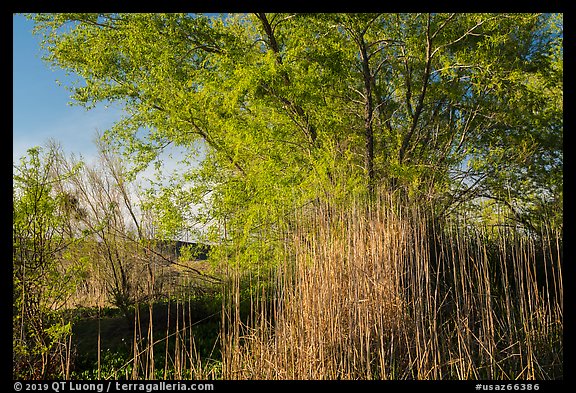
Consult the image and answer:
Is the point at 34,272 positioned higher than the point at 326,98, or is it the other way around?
the point at 326,98

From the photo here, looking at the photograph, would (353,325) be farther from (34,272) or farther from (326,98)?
(326,98)

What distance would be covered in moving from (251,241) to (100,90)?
345cm

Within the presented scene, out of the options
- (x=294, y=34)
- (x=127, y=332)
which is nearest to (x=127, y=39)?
(x=294, y=34)

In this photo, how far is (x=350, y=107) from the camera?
6855 millimetres

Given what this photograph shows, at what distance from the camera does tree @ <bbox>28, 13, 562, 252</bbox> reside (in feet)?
17.9

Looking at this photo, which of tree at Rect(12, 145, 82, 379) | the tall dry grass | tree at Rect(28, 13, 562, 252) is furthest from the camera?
tree at Rect(28, 13, 562, 252)

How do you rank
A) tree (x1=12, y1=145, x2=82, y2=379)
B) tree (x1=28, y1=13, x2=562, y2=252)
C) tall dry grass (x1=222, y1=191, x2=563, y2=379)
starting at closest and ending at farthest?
tall dry grass (x1=222, y1=191, x2=563, y2=379)
tree (x1=12, y1=145, x2=82, y2=379)
tree (x1=28, y1=13, x2=562, y2=252)

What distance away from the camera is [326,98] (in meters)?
6.29

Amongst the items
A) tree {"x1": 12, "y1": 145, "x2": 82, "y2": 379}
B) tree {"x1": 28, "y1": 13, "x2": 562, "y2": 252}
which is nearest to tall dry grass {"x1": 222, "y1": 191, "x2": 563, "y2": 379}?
tree {"x1": 12, "y1": 145, "x2": 82, "y2": 379}

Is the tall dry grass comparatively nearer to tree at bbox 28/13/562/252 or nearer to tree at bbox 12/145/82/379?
tree at bbox 12/145/82/379

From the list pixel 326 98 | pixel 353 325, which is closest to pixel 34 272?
pixel 353 325

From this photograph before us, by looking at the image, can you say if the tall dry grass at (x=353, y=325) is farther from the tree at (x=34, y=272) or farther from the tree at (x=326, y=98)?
the tree at (x=326, y=98)

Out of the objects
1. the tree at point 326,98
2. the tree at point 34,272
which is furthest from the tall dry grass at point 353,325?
the tree at point 326,98
